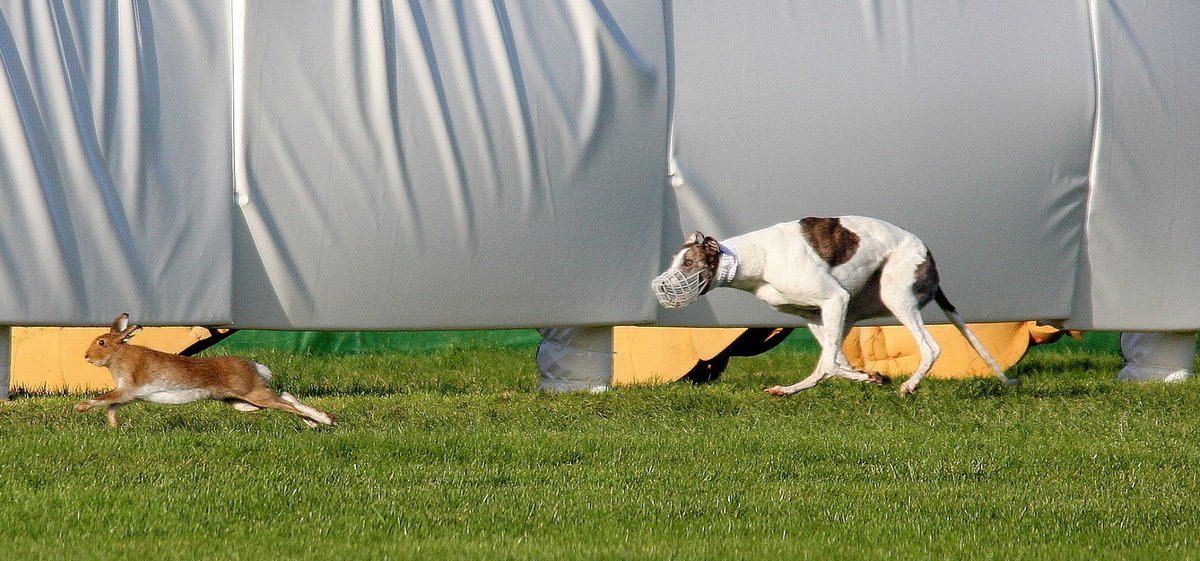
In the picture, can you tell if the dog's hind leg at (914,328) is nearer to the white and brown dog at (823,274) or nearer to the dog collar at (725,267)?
the white and brown dog at (823,274)

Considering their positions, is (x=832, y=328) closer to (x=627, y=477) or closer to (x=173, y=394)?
(x=627, y=477)

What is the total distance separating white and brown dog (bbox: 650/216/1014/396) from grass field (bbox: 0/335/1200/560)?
405 mm

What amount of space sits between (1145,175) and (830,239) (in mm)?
3063

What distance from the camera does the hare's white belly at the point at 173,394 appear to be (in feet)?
21.5

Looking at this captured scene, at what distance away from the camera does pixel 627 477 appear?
595 centimetres

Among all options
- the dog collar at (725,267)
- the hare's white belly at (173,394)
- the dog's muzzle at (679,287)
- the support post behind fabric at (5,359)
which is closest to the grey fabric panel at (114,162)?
the support post behind fabric at (5,359)

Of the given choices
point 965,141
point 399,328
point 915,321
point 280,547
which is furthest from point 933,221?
point 280,547

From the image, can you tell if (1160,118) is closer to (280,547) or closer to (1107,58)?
(1107,58)

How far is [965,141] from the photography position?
953 cm

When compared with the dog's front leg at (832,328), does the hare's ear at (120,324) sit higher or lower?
higher

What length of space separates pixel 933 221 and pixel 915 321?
4.67 feet

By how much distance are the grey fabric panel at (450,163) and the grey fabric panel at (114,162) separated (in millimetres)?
210

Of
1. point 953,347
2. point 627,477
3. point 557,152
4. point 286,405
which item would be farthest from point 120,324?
point 953,347

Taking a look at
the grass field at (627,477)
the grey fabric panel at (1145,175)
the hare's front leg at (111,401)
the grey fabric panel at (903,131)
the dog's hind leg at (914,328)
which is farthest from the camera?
the grey fabric panel at (1145,175)
